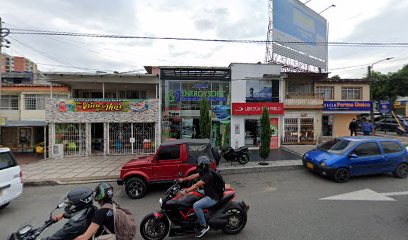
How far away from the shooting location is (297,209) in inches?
206

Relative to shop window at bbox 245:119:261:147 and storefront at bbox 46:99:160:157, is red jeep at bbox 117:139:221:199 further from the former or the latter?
shop window at bbox 245:119:261:147

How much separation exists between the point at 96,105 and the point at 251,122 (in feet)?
35.6

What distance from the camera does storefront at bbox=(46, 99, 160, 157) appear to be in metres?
13.0

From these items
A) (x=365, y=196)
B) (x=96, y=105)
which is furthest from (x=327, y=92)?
(x=96, y=105)

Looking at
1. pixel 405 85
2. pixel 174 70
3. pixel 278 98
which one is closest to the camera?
pixel 174 70

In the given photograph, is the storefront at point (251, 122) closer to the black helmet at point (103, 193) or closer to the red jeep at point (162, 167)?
the red jeep at point (162, 167)

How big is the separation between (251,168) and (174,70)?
29.0ft

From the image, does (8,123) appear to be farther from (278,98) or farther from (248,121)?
(278,98)

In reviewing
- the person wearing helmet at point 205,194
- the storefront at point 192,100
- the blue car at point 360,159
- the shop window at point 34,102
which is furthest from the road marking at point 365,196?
the shop window at point 34,102

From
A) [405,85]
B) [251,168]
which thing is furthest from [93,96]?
[405,85]

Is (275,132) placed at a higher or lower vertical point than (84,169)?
higher

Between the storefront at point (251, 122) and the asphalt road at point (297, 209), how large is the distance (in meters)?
7.01

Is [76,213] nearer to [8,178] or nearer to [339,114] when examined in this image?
[8,178]

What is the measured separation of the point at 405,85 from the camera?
3066 centimetres
